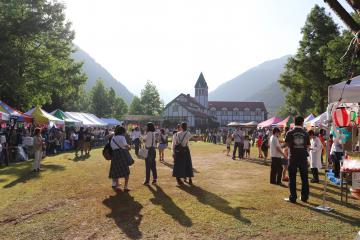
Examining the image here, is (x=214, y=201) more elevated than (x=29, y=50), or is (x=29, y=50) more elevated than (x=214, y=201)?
(x=29, y=50)

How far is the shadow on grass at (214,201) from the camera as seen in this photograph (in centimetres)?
734

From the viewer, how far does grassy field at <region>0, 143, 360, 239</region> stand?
616cm

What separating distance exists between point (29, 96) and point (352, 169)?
1085 inches

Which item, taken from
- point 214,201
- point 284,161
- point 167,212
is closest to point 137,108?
point 284,161

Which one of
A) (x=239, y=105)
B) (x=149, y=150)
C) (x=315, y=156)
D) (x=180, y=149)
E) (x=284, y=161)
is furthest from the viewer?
(x=239, y=105)

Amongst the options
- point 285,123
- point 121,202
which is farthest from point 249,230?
point 285,123

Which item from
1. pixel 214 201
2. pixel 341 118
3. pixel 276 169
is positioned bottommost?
pixel 214 201

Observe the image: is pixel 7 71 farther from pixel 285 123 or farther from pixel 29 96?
pixel 285 123

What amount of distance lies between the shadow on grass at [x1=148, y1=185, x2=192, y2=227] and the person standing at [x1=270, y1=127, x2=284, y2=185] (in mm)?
3705

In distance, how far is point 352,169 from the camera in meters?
4.86

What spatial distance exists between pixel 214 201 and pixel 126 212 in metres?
2.22

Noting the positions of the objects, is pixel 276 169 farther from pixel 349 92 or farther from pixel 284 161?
pixel 349 92

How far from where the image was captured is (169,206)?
812cm

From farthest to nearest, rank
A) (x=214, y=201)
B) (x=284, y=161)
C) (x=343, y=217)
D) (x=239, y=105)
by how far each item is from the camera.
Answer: (x=239, y=105), (x=284, y=161), (x=214, y=201), (x=343, y=217)
